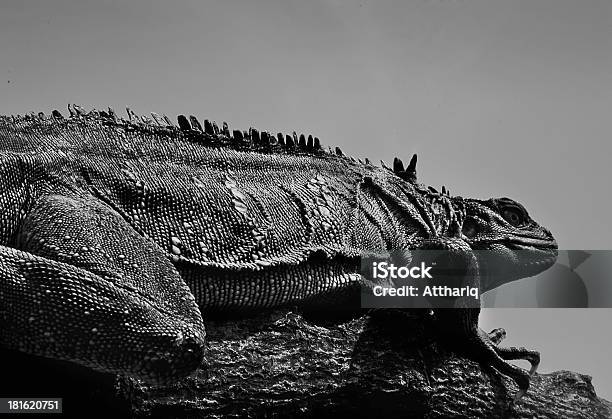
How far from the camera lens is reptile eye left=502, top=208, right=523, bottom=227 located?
6582mm

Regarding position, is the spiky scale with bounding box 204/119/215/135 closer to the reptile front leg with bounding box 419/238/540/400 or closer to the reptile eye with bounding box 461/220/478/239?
the reptile front leg with bounding box 419/238/540/400

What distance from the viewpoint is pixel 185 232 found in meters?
4.81

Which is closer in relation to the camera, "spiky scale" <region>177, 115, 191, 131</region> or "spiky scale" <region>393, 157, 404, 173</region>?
"spiky scale" <region>177, 115, 191, 131</region>

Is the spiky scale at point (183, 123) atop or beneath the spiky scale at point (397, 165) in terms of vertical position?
beneath

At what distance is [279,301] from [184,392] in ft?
2.69

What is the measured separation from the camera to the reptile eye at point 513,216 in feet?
21.6

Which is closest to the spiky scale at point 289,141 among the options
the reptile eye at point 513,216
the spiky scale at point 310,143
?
the spiky scale at point 310,143

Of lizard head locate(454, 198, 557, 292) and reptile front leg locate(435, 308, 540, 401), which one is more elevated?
lizard head locate(454, 198, 557, 292)

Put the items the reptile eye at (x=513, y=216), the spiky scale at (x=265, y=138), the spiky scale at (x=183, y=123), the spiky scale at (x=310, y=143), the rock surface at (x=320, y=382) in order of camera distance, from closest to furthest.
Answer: the rock surface at (x=320, y=382) → the spiky scale at (x=183, y=123) → the spiky scale at (x=265, y=138) → the spiky scale at (x=310, y=143) → the reptile eye at (x=513, y=216)

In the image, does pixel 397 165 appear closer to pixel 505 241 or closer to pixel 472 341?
pixel 505 241

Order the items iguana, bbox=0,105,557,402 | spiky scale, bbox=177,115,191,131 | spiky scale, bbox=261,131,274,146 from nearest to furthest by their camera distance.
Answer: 1. iguana, bbox=0,105,557,402
2. spiky scale, bbox=177,115,191,131
3. spiky scale, bbox=261,131,274,146

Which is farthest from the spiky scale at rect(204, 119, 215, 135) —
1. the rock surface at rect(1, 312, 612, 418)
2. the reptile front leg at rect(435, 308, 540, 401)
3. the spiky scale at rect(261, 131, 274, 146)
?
the reptile front leg at rect(435, 308, 540, 401)

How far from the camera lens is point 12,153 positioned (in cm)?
465

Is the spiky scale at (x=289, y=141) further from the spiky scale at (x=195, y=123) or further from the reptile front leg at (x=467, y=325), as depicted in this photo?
the reptile front leg at (x=467, y=325)
